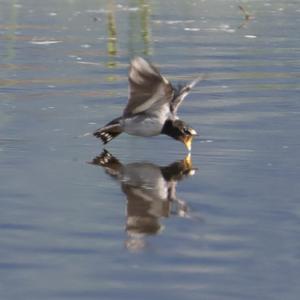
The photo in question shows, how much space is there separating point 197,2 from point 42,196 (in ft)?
41.1

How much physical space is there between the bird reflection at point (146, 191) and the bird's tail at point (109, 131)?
135 mm

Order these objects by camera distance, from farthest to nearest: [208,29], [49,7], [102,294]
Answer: [49,7] < [208,29] < [102,294]

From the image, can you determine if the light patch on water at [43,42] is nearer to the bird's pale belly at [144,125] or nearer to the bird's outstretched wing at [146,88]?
the bird's pale belly at [144,125]

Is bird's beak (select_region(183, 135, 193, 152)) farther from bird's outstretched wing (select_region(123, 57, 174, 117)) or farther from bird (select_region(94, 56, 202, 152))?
bird's outstretched wing (select_region(123, 57, 174, 117))

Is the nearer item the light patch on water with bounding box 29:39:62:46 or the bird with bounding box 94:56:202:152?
the bird with bounding box 94:56:202:152

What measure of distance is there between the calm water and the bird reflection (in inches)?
0.5

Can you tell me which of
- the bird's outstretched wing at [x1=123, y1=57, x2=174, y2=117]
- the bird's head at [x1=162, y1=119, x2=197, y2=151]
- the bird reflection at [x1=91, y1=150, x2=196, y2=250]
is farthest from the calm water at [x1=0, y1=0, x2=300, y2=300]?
the bird's outstretched wing at [x1=123, y1=57, x2=174, y2=117]

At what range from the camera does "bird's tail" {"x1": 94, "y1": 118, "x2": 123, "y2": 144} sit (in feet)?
27.4

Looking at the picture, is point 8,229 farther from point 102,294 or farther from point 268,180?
point 268,180

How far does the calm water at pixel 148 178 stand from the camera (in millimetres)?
5480

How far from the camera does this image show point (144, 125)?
8.21 meters

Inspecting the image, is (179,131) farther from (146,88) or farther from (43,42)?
(43,42)

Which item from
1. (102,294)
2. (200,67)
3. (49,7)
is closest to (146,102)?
(102,294)

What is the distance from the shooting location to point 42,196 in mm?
7004
